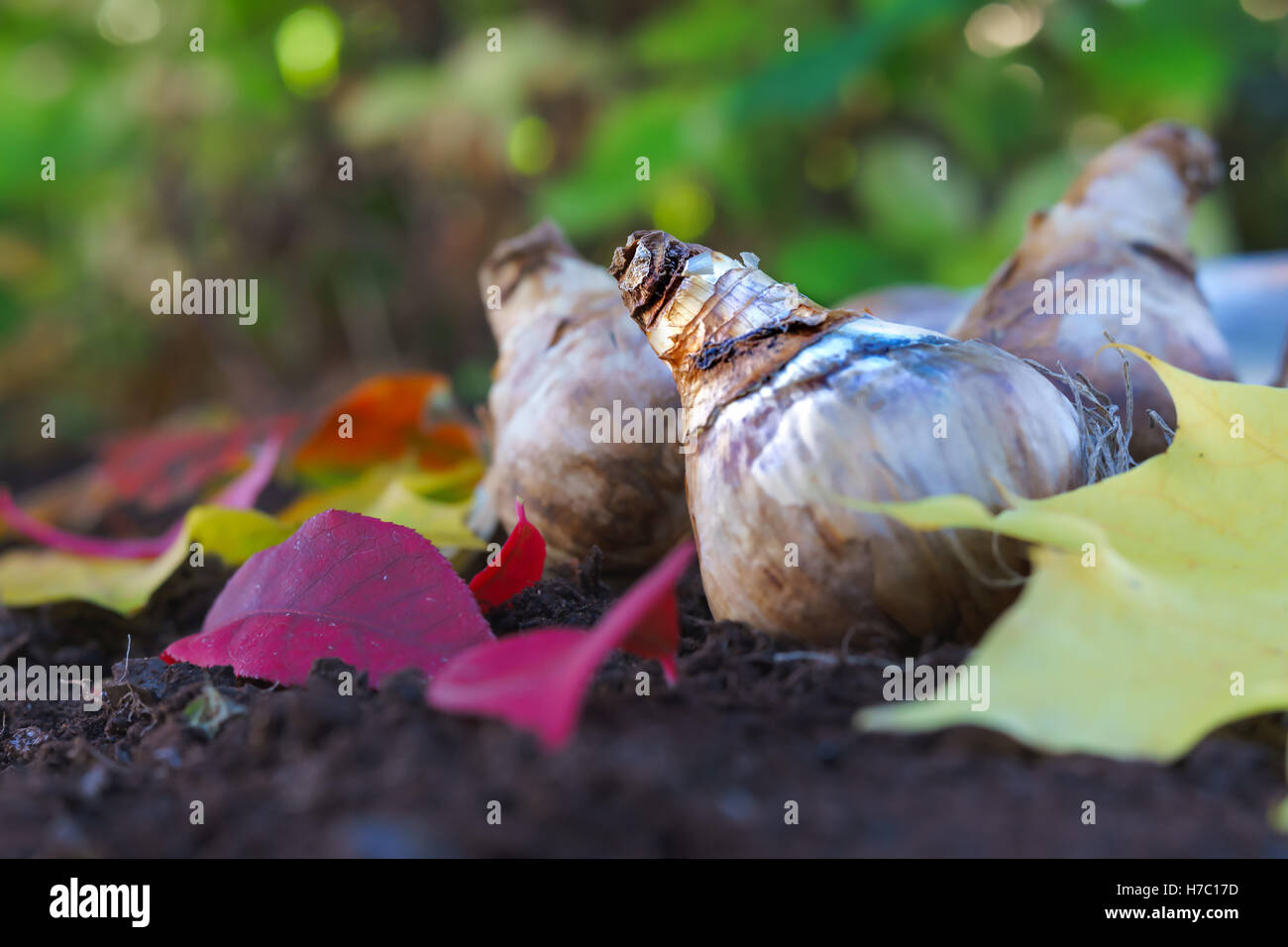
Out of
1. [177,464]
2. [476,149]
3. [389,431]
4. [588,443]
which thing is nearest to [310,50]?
[476,149]

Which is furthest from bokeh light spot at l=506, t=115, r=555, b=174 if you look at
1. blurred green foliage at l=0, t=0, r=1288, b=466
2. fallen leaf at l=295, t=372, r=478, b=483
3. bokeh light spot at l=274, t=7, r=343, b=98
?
fallen leaf at l=295, t=372, r=478, b=483

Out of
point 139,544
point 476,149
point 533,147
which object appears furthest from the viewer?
point 533,147

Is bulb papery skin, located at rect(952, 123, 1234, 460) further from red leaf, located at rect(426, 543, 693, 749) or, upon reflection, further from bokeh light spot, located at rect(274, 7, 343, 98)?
bokeh light spot, located at rect(274, 7, 343, 98)

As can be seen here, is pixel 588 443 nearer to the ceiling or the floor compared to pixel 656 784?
nearer to the ceiling

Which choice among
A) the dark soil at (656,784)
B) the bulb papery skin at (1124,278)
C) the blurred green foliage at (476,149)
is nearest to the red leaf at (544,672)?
the dark soil at (656,784)

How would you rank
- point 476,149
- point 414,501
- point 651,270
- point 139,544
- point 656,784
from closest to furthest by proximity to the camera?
point 656,784
point 651,270
point 414,501
point 139,544
point 476,149

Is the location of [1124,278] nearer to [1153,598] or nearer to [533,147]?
[1153,598]

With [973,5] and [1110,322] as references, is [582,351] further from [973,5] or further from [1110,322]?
[973,5]
